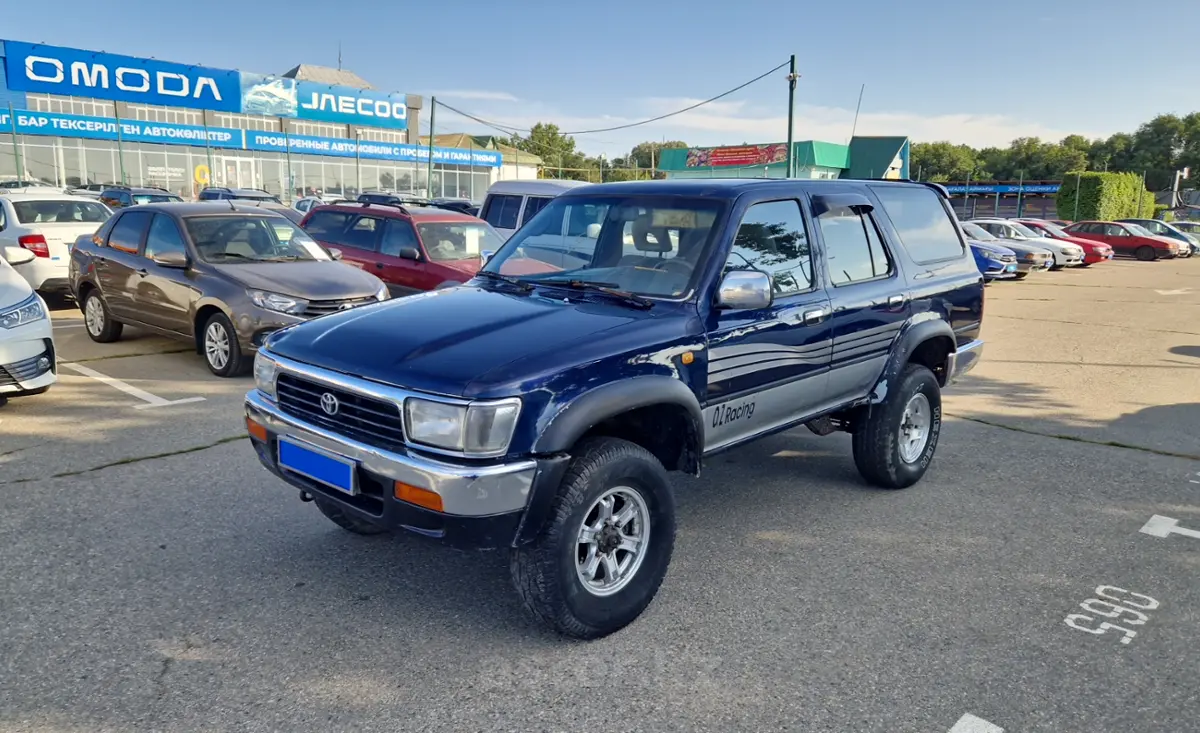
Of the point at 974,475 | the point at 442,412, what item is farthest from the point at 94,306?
the point at 974,475

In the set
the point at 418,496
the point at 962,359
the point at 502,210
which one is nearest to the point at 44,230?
the point at 502,210

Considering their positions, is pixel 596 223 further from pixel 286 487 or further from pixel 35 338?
pixel 35 338

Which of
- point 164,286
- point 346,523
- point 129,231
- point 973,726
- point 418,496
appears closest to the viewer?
point 973,726

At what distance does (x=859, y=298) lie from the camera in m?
4.80

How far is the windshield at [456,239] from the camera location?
10.9 meters

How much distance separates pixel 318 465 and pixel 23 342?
4.35m

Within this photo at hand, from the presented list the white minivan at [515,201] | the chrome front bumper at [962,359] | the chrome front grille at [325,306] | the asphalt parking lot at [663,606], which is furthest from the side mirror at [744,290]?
the white minivan at [515,201]

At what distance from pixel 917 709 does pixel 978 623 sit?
82 cm

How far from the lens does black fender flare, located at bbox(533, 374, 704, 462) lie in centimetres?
316

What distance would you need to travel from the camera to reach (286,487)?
5141mm

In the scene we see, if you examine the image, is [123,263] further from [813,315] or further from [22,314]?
[813,315]

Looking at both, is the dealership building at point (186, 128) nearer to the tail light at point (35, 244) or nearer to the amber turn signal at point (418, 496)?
the tail light at point (35, 244)

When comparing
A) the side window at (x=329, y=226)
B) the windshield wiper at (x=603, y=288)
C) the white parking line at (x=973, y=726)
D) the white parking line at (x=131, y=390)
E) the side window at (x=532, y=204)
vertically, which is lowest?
the white parking line at (x=973, y=726)

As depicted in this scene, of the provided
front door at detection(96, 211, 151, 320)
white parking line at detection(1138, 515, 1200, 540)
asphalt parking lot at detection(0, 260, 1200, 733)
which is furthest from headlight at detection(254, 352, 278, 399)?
front door at detection(96, 211, 151, 320)
